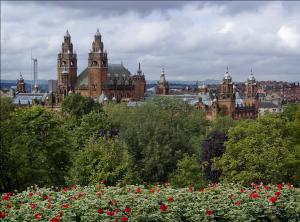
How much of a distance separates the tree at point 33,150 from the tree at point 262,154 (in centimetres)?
994

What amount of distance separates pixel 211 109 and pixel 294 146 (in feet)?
237

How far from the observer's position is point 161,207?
14.8 m

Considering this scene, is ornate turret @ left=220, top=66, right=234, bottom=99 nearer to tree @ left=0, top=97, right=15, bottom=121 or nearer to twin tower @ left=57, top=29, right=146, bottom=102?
twin tower @ left=57, top=29, right=146, bottom=102

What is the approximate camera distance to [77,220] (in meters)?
14.7

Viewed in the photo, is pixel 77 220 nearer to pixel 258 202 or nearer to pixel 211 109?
pixel 258 202

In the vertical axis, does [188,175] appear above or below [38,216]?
below

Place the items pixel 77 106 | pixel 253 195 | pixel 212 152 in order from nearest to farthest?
pixel 253 195 → pixel 212 152 → pixel 77 106

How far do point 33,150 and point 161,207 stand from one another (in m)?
21.6

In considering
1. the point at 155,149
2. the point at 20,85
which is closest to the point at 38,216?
the point at 155,149

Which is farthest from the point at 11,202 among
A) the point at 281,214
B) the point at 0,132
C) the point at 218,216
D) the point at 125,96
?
the point at 125,96

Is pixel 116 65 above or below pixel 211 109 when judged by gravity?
above

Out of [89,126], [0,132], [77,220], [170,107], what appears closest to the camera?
[77,220]

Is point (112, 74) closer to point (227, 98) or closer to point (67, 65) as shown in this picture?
point (67, 65)

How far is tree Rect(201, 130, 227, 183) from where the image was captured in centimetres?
4019
